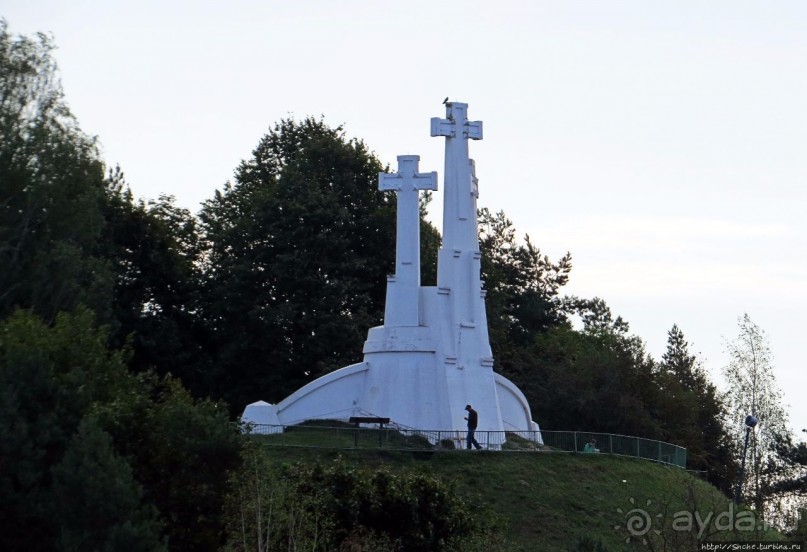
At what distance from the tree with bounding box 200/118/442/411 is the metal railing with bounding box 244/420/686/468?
9.57m

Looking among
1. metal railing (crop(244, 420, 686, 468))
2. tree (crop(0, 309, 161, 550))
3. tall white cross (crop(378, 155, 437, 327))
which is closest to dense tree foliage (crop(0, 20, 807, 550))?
tree (crop(0, 309, 161, 550))

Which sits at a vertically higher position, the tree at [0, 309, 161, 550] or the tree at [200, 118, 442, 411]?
the tree at [200, 118, 442, 411]

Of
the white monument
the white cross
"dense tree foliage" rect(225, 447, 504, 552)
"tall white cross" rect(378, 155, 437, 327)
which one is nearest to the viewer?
"dense tree foliage" rect(225, 447, 504, 552)

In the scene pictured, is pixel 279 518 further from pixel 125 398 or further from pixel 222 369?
pixel 222 369

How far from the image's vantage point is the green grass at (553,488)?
1515 inches

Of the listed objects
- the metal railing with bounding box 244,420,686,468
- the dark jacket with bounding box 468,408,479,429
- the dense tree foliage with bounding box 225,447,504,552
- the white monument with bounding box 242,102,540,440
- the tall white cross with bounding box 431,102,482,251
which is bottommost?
the dense tree foliage with bounding box 225,447,504,552

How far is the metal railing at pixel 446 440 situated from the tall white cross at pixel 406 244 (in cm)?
440

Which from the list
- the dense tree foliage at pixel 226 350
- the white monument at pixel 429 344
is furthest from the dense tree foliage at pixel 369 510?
the white monument at pixel 429 344

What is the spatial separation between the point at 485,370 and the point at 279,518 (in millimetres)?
22372

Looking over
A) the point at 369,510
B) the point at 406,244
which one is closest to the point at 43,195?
the point at 406,244

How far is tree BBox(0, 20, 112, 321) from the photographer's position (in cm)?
4025

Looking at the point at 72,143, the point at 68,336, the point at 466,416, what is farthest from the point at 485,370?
the point at 68,336

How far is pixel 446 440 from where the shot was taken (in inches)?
1780

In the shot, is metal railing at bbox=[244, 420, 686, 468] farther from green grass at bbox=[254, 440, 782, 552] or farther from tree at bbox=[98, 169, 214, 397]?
tree at bbox=[98, 169, 214, 397]
